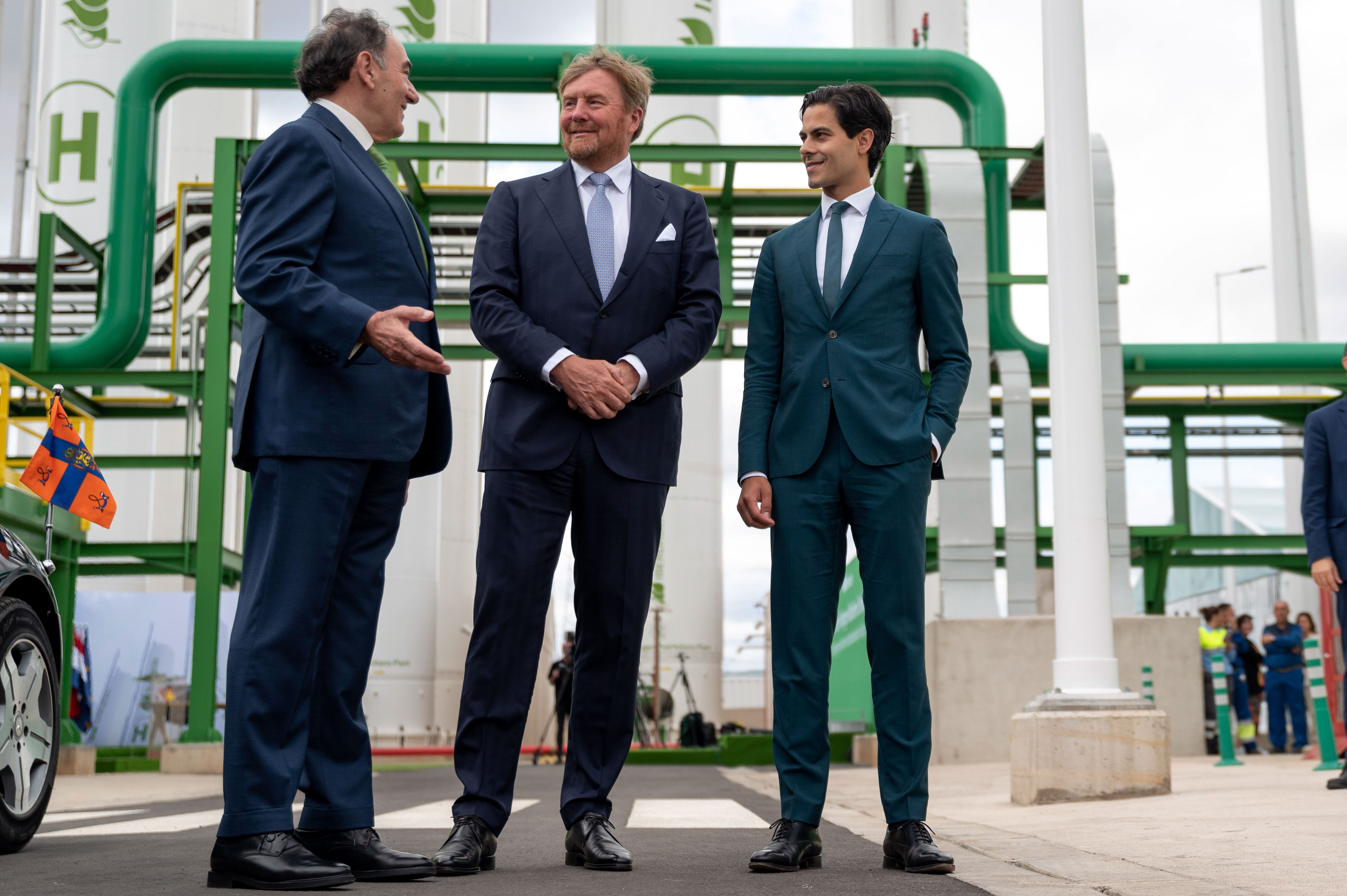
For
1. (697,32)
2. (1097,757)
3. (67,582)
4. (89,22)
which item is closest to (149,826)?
(1097,757)

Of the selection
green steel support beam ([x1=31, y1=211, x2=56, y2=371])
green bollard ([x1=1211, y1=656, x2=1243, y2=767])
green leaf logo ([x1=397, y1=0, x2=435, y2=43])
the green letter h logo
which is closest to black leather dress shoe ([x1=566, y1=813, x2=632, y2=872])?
green bollard ([x1=1211, y1=656, x2=1243, y2=767])

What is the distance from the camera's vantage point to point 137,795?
775cm

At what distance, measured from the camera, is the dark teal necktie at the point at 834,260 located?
134 inches

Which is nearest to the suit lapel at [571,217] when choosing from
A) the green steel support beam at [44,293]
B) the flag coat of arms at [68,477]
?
the flag coat of arms at [68,477]

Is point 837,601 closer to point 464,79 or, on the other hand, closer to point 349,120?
point 349,120

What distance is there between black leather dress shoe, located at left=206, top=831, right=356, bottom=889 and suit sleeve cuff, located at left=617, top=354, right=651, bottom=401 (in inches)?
51.1

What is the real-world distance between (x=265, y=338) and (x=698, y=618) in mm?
21275

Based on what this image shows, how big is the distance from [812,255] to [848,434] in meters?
0.53

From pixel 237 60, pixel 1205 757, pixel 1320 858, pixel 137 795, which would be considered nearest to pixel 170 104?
pixel 237 60

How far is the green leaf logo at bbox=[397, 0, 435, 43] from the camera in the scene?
23.7m

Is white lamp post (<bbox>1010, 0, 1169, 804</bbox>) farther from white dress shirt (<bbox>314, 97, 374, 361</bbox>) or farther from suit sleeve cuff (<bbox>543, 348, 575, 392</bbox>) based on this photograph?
white dress shirt (<bbox>314, 97, 374, 361</bbox>)

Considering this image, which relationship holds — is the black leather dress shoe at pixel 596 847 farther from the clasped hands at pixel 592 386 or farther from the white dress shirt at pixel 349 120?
the white dress shirt at pixel 349 120

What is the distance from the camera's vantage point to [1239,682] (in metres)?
15.1

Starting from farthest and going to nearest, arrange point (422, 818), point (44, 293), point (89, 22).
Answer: point (89, 22) < point (44, 293) < point (422, 818)
